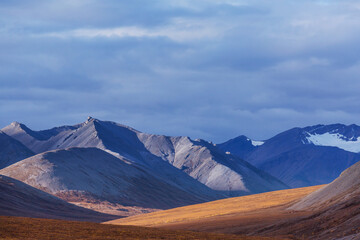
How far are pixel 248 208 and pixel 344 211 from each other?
101 feet

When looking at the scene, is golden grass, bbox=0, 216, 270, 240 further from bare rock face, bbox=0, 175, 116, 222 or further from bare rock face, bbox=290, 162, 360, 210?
bare rock face, bbox=0, 175, 116, 222

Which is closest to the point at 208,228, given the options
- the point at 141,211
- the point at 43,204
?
the point at 43,204

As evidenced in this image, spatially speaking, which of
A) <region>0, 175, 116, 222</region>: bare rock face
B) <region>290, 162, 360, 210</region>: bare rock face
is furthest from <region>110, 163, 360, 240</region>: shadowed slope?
<region>0, 175, 116, 222</region>: bare rock face

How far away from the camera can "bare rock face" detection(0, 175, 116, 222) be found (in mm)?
135350

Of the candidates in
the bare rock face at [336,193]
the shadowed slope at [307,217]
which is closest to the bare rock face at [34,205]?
the shadowed slope at [307,217]

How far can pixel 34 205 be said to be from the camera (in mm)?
147000

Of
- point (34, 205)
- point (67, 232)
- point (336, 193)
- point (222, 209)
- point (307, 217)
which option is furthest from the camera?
point (34, 205)

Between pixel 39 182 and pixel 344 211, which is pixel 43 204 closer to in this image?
pixel 39 182

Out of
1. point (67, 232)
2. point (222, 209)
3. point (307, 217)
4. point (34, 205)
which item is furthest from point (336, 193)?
point (34, 205)

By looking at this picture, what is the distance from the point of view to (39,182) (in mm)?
188625

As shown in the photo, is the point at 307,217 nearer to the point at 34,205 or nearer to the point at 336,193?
the point at 336,193

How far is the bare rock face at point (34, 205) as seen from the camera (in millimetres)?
135350

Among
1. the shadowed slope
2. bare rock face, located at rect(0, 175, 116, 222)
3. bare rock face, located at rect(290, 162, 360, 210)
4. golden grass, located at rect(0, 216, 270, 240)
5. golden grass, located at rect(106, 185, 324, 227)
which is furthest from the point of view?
bare rock face, located at rect(0, 175, 116, 222)

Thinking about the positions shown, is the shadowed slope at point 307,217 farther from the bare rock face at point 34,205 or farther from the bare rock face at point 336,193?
the bare rock face at point 34,205
